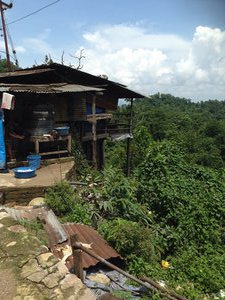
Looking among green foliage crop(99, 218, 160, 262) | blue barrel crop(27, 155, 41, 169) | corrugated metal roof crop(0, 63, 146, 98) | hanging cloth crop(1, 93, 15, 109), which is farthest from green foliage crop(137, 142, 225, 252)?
corrugated metal roof crop(0, 63, 146, 98)

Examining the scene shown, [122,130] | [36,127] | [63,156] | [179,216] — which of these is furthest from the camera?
[122,130]

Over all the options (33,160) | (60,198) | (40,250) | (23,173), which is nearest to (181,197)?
(60,198)

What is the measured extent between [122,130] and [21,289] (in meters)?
14.6

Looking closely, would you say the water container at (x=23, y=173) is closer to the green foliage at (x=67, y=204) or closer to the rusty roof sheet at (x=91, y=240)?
the green foliage at (x=67, y=204)

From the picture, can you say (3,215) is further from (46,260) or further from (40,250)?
(46,260)

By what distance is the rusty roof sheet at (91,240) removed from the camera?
5.26 meters

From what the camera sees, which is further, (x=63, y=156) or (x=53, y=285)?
(x=63, y=156)

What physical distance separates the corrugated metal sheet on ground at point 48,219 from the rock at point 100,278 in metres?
0.83

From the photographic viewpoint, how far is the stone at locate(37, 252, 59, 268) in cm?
394

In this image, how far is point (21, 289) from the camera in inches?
137

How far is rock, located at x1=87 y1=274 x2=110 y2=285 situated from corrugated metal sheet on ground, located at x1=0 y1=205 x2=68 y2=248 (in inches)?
32.6

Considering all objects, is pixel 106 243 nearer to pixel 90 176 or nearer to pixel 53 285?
pixel 53 285

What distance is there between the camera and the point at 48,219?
5883 millimetres

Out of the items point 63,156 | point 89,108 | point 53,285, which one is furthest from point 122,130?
Answer: point 53,285
